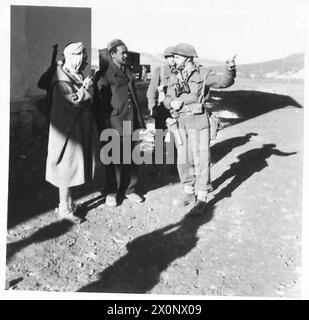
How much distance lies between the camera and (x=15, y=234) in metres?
3.21

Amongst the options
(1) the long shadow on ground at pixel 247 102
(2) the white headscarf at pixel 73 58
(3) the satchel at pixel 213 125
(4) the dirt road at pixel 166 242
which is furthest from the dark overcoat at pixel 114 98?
(1) the long shadow on ground at pixel 247 102

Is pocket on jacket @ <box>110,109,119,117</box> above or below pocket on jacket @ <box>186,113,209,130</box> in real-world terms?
above

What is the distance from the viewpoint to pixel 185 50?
11.4ft

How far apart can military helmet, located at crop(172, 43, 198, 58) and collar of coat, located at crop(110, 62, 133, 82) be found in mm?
428

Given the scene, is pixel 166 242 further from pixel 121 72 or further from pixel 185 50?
pixel 185 50

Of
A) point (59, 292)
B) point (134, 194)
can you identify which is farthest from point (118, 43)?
point (59, 292)

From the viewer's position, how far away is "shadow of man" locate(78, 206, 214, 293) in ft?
9.46

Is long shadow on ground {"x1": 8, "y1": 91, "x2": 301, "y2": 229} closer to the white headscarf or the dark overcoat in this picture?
the dark overcoat

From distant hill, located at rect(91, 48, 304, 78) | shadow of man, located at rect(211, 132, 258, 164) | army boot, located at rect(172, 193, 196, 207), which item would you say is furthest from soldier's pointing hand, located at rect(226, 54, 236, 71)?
shadow of man, located at rect(211, 132, 258, 164)

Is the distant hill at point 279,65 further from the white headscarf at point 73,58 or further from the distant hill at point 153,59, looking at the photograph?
the white headscarf at point 73,58

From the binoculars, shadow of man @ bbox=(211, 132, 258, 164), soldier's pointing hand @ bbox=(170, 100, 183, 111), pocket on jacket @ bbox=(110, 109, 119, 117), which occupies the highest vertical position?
the binoculars

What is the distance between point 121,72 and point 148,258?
1550 mm
